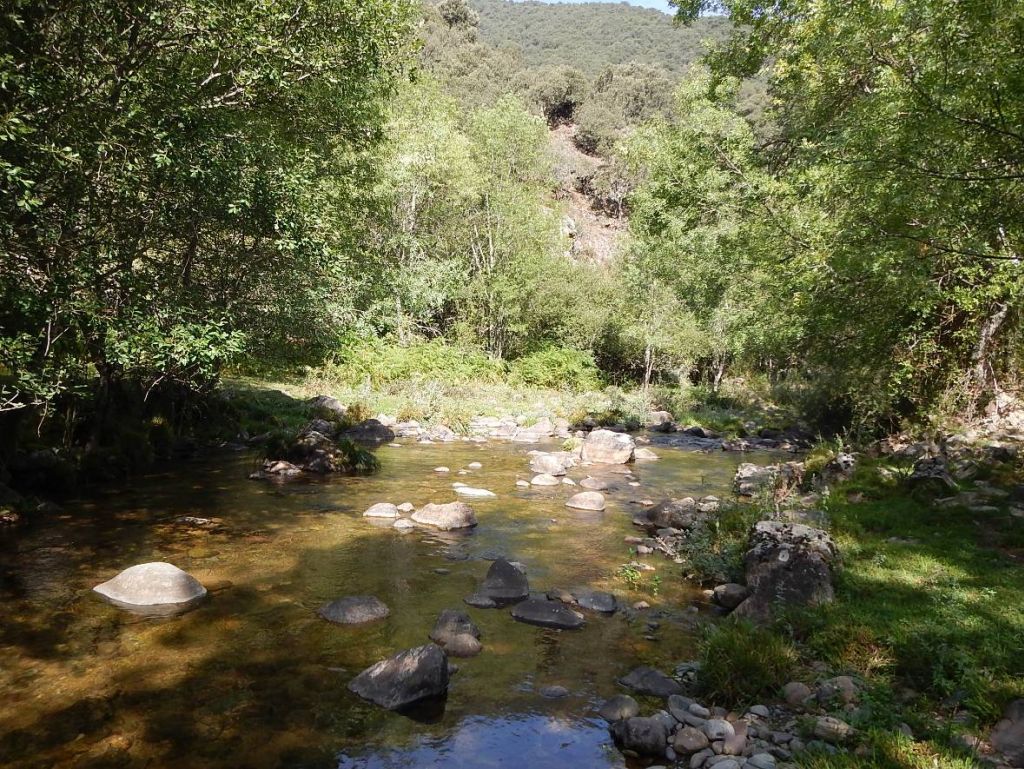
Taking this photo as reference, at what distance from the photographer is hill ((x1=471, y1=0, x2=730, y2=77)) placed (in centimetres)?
12100

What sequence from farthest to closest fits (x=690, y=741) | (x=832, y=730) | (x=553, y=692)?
(x=553, y=692) → (x=690, y=741) → (x=832, y=730)

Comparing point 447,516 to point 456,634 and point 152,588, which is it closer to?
point 456,634

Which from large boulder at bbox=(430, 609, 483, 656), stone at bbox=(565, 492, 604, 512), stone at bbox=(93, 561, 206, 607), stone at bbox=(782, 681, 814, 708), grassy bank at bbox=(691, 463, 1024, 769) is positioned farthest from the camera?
stone at bbox=(565, 492, 604, 512)

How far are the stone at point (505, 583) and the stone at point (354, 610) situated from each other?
4.41ft

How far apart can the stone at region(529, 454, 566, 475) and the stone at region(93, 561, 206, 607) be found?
31.1 ft

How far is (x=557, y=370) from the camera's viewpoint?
34969 mm

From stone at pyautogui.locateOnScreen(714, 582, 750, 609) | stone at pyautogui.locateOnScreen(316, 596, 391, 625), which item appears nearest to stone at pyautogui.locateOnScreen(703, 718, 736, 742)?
stone at pyautogui.locateOnScreen(714, 582, 750, 609)

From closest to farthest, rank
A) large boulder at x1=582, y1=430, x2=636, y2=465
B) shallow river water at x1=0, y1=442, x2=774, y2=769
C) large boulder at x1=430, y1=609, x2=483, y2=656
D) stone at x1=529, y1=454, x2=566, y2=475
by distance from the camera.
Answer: shallow river water at x1=0, y1=442, x2=774, y2=769 < large boulder at x1=430, y1=609, x2=483, y2=656 < stone at x1=529, y1=454, x2=566, y2=475 < large boulder at x1=582, y1=430, x2=636, y2=465

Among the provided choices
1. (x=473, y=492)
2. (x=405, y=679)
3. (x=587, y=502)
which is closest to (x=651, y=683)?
(x=405, y=679)

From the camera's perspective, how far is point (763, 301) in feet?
50.0

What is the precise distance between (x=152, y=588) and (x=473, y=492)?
274 inches

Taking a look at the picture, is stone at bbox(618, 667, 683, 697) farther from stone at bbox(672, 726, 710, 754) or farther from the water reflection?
stone at bbox(672, 726, 710, 754)

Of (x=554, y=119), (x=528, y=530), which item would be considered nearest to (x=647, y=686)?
(x=528, y=530)

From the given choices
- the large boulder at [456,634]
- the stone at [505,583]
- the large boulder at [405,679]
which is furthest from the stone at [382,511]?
the large boulder at [405,679]
